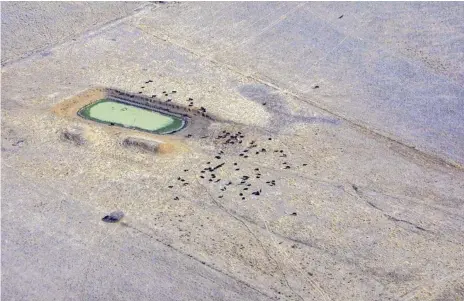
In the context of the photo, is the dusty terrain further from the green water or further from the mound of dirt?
the green water

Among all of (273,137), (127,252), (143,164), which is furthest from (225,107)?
(127,252)

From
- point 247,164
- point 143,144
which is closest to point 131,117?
point 143,144

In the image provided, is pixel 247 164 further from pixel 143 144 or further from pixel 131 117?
pixel 131 117

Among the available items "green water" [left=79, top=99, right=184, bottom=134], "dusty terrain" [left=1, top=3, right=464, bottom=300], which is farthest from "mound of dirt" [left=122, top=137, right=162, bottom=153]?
"green water" [left=79, top=99, right=184, bottom=134]

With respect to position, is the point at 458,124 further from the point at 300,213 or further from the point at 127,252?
the point at 127,252

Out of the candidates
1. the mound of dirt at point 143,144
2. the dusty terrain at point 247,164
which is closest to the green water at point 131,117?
the dusty terrain at point 247,164

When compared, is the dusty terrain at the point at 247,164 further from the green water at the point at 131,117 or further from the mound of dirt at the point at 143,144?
the green water at the point at 131,117
